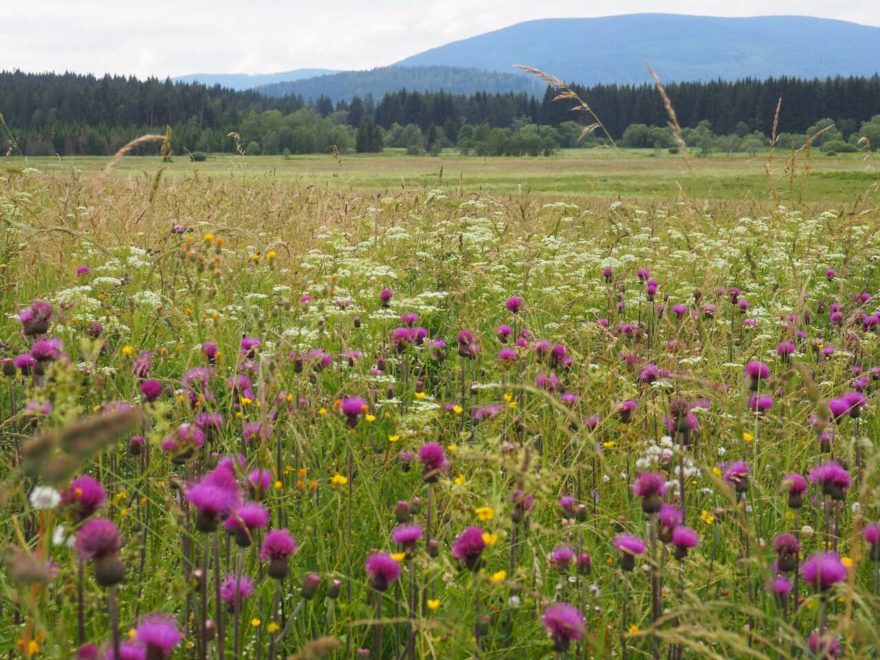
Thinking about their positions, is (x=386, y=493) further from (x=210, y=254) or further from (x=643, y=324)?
(x=643, y=324)

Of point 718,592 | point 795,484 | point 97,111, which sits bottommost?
point 718,592

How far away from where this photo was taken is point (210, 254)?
9.55ft

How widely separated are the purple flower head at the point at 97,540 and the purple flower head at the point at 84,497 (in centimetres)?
12

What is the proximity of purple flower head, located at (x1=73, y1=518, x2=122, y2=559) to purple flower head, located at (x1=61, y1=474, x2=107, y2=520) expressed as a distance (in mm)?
123

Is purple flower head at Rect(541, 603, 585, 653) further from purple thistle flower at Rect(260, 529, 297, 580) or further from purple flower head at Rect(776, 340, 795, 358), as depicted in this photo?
purple flower head at Rect(776, 340, 795, 358)

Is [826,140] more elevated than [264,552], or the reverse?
[826,140]

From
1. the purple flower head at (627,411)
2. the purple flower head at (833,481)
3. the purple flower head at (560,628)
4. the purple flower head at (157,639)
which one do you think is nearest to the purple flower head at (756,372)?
the purple flower head at (627,411)

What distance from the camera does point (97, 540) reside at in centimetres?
141

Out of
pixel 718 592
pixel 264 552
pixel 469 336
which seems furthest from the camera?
pixel 469 336

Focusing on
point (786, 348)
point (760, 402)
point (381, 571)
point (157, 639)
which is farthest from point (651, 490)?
point (786, 348)

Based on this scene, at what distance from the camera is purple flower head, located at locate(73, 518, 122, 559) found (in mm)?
1410

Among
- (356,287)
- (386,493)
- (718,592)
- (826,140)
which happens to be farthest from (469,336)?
(826,140)

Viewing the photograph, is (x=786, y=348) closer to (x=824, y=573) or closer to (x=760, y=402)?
(x=760, y=402)

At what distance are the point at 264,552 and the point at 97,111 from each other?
132627 millimetres
